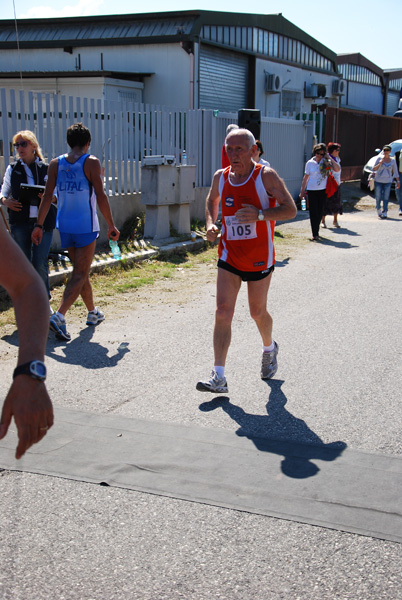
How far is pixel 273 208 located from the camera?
527 cm

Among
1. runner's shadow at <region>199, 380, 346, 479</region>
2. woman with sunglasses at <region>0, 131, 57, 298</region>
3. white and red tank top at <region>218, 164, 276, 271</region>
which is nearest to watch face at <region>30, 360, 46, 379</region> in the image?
runner's shadow at <region>199, 380, 346, 479</region>

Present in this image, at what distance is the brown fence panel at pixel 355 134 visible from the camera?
23766 mm

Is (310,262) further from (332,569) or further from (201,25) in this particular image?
(201,25)

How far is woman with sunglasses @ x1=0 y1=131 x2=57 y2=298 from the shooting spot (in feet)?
23.8

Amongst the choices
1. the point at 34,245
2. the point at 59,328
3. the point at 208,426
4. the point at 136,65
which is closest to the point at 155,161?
the point at 34,245

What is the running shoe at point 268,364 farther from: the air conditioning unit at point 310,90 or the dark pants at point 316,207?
the air conditioning unit at point 310,90

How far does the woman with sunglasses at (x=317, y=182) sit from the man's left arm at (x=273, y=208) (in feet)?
29.8

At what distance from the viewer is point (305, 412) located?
199 inches

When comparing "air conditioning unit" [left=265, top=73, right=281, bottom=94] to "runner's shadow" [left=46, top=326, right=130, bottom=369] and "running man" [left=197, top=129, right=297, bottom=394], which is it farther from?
"running man" [left=197, top=129, right=297, bottom=394]

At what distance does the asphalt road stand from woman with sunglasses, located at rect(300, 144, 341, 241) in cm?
454

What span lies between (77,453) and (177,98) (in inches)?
847

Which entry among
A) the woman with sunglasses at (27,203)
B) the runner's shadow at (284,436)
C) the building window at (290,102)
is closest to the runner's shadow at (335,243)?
the woman with sunglasses at (27,203)

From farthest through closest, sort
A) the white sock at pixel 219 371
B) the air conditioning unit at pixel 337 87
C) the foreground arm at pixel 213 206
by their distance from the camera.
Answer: the air conditioning unit at pixel 337 87
the foreground arm at pixel 213 206
the white sock at pixel 219 371

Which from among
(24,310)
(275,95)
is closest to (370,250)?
(24,310)
